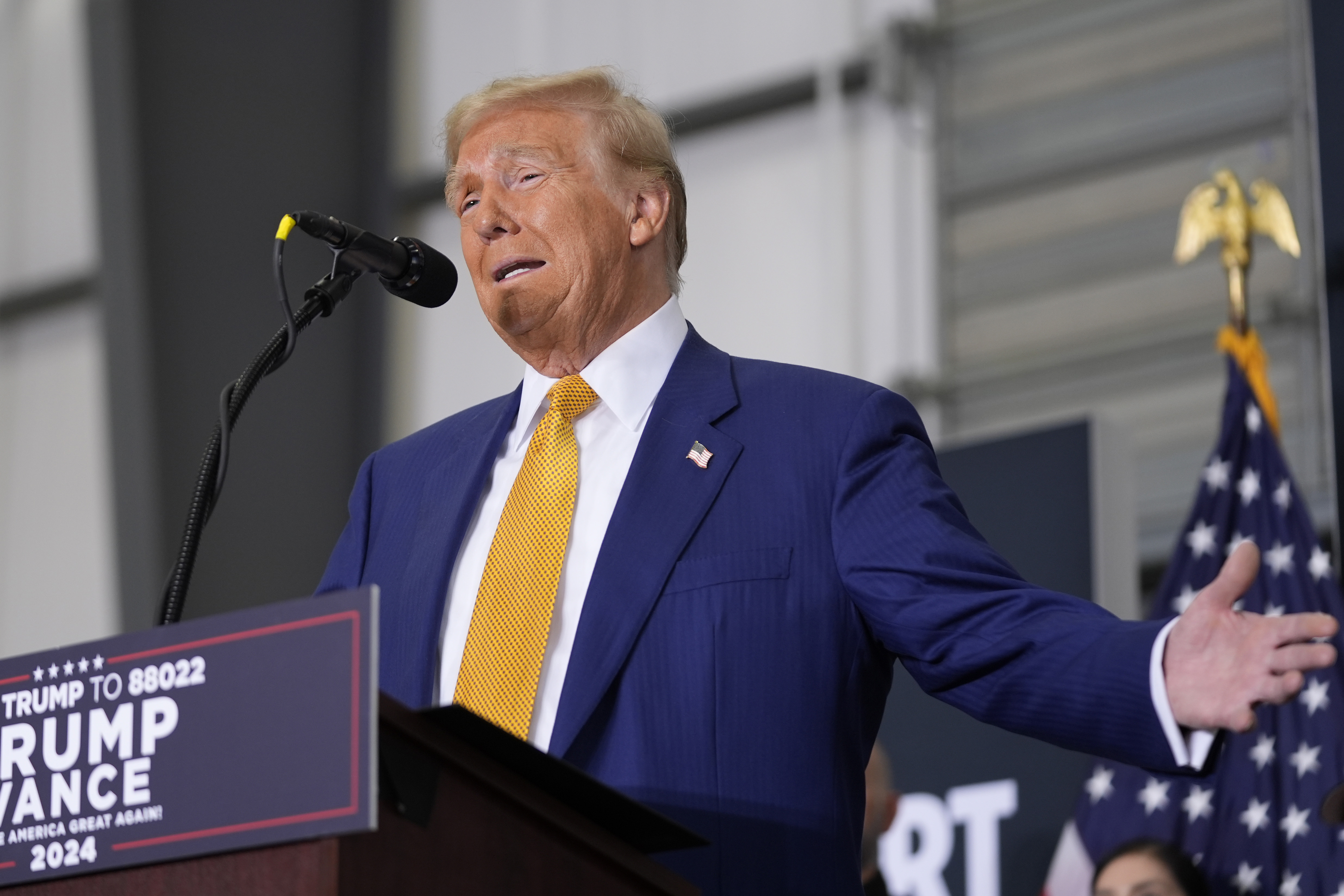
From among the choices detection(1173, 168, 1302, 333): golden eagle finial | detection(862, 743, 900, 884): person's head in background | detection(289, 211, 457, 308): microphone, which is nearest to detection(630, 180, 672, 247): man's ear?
detection(289, 211, 457, 308): microphone

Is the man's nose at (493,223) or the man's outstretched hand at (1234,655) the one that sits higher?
the man's nose at (493,223)

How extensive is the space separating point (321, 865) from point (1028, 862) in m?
2.98

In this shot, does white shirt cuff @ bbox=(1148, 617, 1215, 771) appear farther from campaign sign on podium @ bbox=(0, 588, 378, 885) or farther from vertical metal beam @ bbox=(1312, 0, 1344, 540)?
vertical metal beam @ bbox=(1312, 0, 1344, 540)

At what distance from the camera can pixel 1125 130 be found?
5.25 metres

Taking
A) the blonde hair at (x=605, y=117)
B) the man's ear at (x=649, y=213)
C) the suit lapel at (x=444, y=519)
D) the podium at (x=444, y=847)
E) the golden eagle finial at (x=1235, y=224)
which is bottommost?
the podium at (x=444, y=847)

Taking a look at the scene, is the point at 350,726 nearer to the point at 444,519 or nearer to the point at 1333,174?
the point at 444,519

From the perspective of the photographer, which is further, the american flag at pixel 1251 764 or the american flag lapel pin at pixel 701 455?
the american flag at pixel 1251 764

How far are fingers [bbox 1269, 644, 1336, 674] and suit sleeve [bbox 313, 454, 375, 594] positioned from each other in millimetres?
1054

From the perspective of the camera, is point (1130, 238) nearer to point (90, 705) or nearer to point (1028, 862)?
point (1028, 862)

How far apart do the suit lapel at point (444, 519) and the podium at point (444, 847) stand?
0.46m

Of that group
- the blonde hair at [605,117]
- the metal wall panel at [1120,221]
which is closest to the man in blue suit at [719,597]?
the blonde hair at [605,117]

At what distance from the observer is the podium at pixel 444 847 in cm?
112

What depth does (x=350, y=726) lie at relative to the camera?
3.66 feet

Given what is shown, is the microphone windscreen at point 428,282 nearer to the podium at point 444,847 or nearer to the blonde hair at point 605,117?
the blonde hair at point 605,117
